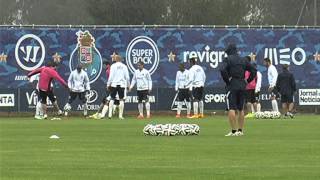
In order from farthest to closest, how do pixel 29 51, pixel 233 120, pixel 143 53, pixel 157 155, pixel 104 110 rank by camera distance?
1. pixel 143 53
2. pixel 29 51
3. pixel 104 110
4. pixel 233 120
5. pixel 157 155

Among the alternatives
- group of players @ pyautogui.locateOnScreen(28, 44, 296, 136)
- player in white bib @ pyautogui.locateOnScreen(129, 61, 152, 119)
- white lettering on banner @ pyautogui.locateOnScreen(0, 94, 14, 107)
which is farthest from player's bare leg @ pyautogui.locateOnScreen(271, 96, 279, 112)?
white lettering on banner @ pyautogui.locateOnScreen(0, 94, 14, 107)

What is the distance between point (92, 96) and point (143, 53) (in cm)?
297

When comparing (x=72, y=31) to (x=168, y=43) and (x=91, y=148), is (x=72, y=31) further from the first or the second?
(x=91, y=148)

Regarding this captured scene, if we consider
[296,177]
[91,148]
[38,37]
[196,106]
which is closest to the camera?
[296,177]

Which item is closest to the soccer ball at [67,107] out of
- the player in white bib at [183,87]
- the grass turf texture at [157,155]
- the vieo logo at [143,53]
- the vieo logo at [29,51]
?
the vieo logo at [29,51]

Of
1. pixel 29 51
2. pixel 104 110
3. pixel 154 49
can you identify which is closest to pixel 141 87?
pixel 104 110

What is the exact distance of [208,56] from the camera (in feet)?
139

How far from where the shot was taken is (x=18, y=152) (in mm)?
17969

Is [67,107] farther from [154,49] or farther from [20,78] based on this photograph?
[154,49]

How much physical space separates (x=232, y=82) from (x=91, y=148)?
580 centimetres

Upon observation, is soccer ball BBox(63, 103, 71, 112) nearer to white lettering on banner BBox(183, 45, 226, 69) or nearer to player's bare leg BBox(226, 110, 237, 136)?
white lettering on banner BBox(183, 45, 226, 69)

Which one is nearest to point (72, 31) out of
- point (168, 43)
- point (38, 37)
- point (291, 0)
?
point (38, 37)

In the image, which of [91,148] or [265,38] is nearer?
[91,148]

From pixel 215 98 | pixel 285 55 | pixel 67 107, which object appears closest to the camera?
pixel 67 107
